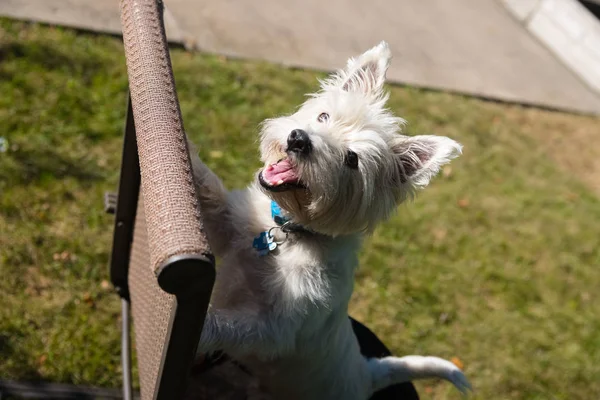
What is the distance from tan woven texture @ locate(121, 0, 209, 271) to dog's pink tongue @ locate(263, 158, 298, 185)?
698 millimetres

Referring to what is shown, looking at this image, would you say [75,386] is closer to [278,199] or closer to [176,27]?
[278,199]

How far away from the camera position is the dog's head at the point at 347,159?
89.5 inches

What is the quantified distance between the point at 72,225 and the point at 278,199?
1963 millimetres

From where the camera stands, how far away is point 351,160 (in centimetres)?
235

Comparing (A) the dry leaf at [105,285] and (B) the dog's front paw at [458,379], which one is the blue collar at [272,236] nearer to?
(B) the dog's front paw at [458,379]

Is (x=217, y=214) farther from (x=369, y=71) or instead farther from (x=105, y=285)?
(x=105, y=285)

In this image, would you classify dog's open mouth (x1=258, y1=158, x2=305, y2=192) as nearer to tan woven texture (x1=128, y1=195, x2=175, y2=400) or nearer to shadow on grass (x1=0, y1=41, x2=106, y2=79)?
tan woven texture (x1=128, y1=195, x2=175, y2=400)

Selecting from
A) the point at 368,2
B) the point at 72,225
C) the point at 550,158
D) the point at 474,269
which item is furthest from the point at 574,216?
the point at 72,225

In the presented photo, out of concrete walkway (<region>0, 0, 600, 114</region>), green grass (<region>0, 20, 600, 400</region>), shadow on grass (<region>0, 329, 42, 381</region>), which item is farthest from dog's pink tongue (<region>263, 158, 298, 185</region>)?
concrete walkway (<region>0, 0, 600, 114</region>)

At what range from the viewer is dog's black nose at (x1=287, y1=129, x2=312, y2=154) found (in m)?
2.22

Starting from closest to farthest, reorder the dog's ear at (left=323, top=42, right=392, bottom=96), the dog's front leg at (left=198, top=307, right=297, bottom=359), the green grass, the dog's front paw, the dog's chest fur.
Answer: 1. the dog's front leg at (left=198, top=307, right=297, bottom=359)
2. the dog's chest fur
3. the dog's ear at (left=323, top=42, right=392, bottom=96)
4. the dog's front paw
5. the green grass

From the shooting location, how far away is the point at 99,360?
3.23 m

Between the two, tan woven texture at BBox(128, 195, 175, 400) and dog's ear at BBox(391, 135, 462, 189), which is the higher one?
dog's ear at BBox(391, 135, 462, 189)

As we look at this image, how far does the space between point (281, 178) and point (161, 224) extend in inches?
39.7
